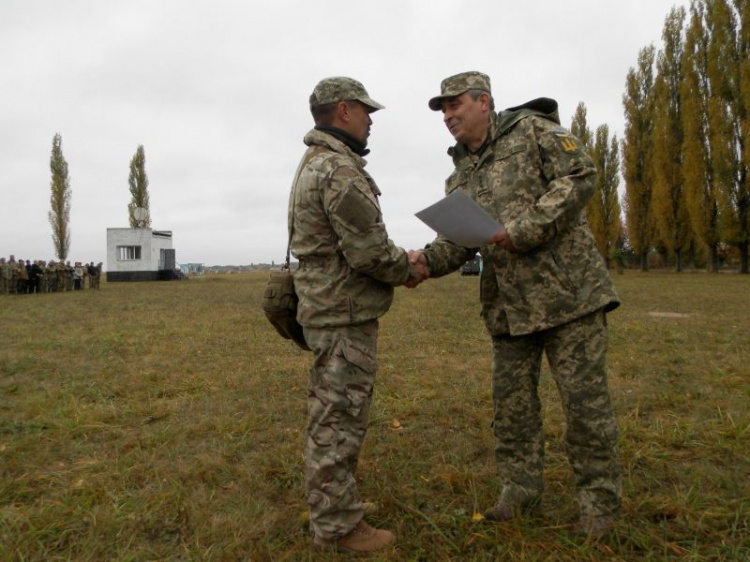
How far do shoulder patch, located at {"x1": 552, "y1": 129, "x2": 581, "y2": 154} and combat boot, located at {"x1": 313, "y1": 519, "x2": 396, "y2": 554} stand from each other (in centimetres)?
176

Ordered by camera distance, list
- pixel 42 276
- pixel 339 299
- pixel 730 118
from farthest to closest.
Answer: pixel 730 118
pixel 42 276
pixel 339 299

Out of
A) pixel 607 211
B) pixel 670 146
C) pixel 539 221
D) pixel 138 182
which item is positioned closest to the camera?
pixel 539 221

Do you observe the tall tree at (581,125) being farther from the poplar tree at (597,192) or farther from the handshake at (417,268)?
the handshake at (417,268)

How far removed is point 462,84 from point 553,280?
938 millimetres

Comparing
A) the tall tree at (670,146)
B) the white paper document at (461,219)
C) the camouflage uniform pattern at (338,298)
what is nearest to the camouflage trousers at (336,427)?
the camouflage uniform pattern at (338,298)

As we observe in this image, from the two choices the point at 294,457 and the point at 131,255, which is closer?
the point at 294,457

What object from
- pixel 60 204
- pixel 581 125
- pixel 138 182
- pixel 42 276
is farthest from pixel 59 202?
pixel 581 125

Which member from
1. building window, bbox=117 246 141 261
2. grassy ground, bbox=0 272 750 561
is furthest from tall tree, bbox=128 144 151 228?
grassy ground, bbox=0 272 750 561

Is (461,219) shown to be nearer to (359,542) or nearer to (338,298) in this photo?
(338,298)

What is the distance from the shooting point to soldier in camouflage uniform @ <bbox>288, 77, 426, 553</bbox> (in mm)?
2287

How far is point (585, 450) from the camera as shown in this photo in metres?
2.36

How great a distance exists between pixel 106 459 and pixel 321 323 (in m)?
1.91

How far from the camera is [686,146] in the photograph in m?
28.4

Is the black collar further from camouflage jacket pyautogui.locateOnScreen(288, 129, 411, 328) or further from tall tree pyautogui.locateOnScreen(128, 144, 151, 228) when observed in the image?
tall tree pyautogui.locateOnScreen(128, 144, 151, 228)
